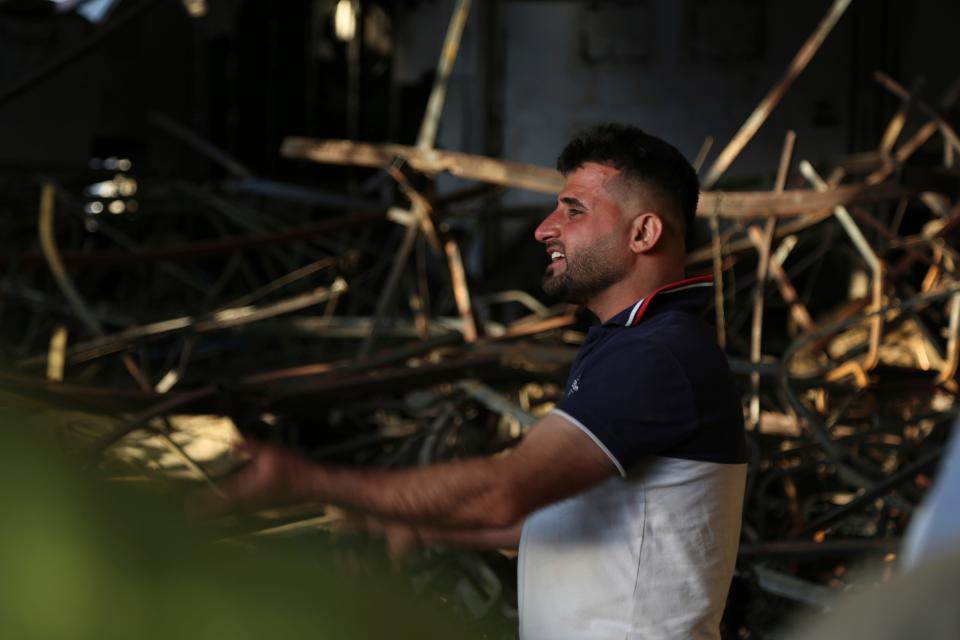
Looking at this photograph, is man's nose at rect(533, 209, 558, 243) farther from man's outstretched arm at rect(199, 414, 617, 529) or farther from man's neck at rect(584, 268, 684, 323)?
man's outstretched arm at rect(199, 414, 617, 529)

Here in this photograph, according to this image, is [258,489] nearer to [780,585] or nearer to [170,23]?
[780,585]

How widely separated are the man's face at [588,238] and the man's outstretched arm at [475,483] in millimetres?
344

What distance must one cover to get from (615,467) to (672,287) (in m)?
0.35

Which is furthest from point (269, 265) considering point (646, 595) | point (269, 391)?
point (646, 595)

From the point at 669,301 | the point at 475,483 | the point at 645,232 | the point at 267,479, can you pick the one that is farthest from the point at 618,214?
the point at 267,479

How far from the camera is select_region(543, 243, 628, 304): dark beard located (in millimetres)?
1685

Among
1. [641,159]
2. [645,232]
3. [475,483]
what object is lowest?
[475,483]

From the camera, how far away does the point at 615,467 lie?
1426 millimetres

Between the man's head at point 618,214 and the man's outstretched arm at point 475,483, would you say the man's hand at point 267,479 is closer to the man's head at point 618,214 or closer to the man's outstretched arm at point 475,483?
the man's outstretched arm at point 475,483

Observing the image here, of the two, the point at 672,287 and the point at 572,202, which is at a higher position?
the point at 572,202

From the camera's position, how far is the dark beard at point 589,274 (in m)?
1.68

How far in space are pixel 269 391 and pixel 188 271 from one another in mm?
5463

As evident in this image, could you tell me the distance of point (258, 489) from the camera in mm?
1290

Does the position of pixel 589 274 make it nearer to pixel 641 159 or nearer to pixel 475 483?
pixel 641 159
